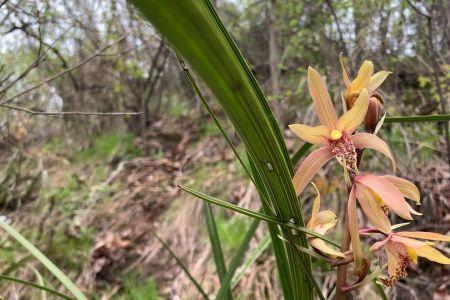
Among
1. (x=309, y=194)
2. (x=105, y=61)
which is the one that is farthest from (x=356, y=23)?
(x=105, y=61)

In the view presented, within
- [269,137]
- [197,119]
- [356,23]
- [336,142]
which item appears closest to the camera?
[269,137]

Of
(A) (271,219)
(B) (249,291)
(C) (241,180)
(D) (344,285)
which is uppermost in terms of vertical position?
(A) (271,219)

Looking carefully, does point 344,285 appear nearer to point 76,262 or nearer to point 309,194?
point 309,194

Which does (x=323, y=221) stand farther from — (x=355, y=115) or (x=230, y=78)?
(x=230, y=78)

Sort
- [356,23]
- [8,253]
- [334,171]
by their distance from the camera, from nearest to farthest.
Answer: [8,253]
[334,171]
[356,23]

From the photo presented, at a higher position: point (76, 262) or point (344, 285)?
point (344, 285)

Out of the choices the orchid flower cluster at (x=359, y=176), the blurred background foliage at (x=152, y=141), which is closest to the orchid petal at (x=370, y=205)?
the orchid flower cluster at (x=359, y=176)

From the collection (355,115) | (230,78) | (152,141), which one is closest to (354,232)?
(355,115)
